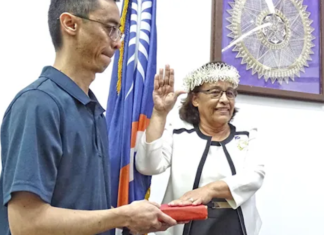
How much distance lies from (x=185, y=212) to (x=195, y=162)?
0.41 meters

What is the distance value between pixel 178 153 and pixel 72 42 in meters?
0.63

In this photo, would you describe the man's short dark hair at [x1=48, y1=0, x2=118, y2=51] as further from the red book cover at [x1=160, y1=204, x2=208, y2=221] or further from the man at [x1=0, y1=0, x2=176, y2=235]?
the red book cover at [x1=160, y1=204, x2=208, y2=221]

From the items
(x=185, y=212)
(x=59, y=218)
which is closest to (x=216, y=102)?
(x=185, y=212)

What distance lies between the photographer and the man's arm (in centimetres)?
69

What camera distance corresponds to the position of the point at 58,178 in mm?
773

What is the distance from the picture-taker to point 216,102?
1.40 m

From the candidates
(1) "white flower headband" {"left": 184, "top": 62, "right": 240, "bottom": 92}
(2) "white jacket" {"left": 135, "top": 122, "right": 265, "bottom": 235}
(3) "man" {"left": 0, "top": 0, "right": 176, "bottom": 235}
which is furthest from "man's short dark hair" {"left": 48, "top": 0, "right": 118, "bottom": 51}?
(1) "white flower headband" {"left": 184, "top": 62, "right": 240, "bottom": 92}

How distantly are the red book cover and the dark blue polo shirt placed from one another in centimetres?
16

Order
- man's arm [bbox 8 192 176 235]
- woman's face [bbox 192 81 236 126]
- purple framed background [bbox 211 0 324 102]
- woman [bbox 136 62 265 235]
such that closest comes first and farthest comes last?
man's arm [bbox 8 192 176 235], woman [bbox 136 62 265 235], woman's face [bbox 192 81 236 126], purple framed background [bbox 211 0 324 102]

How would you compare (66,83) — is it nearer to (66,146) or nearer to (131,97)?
(66,146)

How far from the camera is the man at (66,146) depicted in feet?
2.29

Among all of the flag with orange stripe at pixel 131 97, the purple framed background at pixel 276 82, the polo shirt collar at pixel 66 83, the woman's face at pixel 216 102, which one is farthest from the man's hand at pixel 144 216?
the purple framed background at pixel 276 82

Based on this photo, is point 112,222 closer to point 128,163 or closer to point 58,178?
point 58,178

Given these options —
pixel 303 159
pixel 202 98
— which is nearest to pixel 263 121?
pixel 303 159
